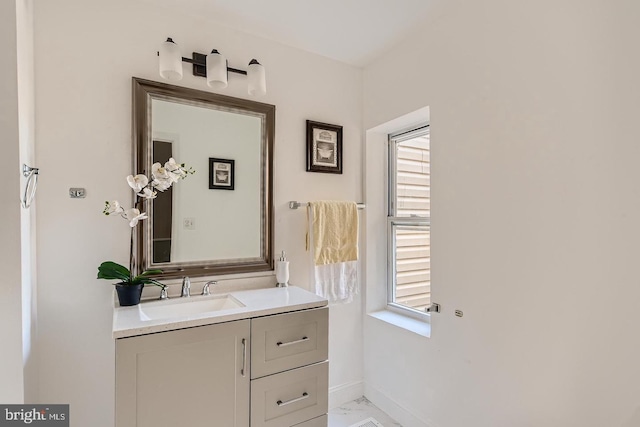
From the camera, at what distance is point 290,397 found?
1.51 metres

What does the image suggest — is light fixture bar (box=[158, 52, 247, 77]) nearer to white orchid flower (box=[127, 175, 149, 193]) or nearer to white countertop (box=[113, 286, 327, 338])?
white orchid flower (box=[127, 175, 149, 193])

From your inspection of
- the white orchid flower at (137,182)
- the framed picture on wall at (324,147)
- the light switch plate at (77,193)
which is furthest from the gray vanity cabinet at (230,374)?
the framed picture on wall at (324,147)

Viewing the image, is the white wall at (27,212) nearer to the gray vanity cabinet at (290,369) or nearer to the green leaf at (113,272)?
the green leaf at (113,272)

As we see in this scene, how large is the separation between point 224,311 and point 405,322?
124 cm

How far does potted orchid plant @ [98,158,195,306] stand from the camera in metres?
1.47

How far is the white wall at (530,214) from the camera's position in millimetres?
1163

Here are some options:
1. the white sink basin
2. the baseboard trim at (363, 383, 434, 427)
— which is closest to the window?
the baseboard trim at (363, 383, 434, 427)

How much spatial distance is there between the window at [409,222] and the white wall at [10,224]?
193 centimetres

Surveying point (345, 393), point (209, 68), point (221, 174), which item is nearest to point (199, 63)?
point (209, 68)

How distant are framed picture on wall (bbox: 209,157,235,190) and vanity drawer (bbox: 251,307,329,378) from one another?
0.82 meters

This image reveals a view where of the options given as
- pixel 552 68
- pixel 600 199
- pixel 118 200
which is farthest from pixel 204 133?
pixel 600 199

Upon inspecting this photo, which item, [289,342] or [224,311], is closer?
[224,311]

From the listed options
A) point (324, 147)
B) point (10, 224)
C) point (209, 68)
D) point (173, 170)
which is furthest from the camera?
point (324, 147)

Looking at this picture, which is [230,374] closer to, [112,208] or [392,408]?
[112,208]
